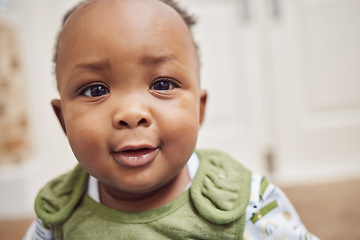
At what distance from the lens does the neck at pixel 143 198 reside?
50 cm

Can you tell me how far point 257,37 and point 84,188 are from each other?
3.54 ft

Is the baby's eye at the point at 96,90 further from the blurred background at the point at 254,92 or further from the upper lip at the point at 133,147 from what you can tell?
the blurred background at the point at 254,92

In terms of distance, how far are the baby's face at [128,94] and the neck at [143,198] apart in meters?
0.07

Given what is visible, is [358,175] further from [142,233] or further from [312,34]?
[142,233]

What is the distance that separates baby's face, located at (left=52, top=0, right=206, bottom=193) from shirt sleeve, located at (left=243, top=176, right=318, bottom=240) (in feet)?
0.47

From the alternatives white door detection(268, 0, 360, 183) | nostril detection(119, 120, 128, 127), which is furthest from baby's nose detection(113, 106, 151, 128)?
white door detection(268, 0, 360, 183)

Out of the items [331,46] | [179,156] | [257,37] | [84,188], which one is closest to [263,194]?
[179,156]

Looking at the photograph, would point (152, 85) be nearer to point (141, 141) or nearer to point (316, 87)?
point (141, 141)

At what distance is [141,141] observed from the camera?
41 centimetres

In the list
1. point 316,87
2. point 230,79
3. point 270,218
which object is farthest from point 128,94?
point 316,87

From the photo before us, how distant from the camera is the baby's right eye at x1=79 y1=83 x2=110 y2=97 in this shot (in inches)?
17.3

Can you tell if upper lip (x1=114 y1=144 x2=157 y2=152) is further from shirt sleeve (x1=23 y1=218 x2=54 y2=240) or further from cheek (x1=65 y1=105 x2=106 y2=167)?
shirt sleeve (x1=23 y1=218 x2=54 y2=240)

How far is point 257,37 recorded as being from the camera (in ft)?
4.56

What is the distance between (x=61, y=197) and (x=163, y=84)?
28 centimetres
